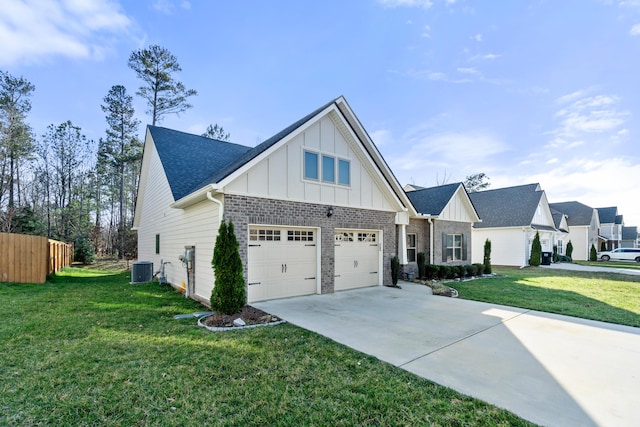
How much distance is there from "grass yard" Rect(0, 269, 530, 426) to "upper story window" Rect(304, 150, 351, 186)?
4.89 m

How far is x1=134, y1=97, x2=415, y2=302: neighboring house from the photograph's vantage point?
8.01 m

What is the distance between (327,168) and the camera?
9.71 metres

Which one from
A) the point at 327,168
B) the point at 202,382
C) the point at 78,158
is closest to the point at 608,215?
the point at 327,168

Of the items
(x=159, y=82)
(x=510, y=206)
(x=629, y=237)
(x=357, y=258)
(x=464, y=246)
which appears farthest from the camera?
(x=629, y=237)

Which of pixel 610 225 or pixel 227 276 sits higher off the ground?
pixel 610 225

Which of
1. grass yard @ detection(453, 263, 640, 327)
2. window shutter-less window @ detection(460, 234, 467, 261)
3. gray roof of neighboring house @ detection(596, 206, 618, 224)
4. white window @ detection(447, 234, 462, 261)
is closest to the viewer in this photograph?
grass yard @ detection(453, 263, 640, 327)

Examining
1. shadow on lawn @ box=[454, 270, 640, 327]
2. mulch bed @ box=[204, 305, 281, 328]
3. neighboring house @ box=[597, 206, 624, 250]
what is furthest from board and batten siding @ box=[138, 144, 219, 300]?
neighboring house @ box=[597, 206, 624, 250]

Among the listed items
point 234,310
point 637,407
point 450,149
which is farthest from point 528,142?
point 234,310

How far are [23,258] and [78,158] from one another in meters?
18.9

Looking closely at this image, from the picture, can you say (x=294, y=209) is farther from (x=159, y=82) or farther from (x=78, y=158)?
(x=78, y=158)

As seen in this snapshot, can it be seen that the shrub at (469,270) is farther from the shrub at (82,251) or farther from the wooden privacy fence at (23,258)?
the shrub at (82,251)

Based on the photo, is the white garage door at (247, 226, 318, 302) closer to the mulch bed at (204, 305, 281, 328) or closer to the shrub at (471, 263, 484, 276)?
the mulch bed at (204, 305, 281, 328)

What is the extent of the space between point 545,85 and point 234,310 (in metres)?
14.8

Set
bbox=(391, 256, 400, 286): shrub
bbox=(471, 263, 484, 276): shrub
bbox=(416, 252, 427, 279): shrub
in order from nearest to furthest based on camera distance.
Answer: bbox=(391, 256, 400, 286): shrub → bbox=(416, 252, 427, 279): shrub → bbox=(471, 263, 484, 276): shrub
